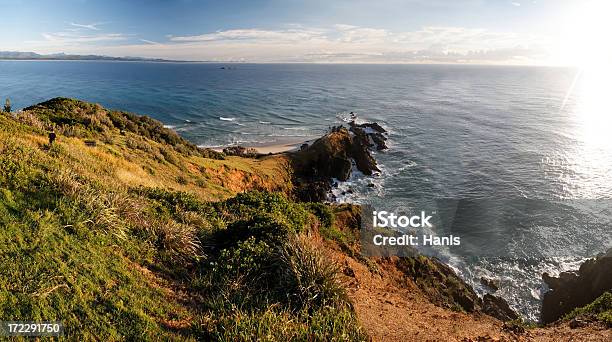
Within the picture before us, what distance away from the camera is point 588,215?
35.6 m

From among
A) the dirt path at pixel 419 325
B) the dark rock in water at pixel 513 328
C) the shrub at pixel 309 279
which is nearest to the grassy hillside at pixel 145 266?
the shrub at pixel 309 279

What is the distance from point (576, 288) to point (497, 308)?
702 cm

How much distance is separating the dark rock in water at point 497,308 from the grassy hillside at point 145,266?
18.7 metres

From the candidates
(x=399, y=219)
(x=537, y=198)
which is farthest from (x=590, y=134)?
(x=399, y=219)

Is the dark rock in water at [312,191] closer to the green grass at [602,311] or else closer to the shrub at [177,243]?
the green grass at [602,311]

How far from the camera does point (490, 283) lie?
25.6m

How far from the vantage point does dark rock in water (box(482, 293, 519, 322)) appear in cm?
2211

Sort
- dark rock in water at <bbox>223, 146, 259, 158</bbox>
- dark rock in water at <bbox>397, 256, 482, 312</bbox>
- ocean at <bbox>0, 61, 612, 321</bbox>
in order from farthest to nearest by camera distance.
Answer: dark rock in water at <bbox>223, 146, 259, 158</bbox> < ocean at <bbox>0, 61, 612, 321</bbox> < dark rock in water at <bbox>397, 256, 482, 312</bbox>

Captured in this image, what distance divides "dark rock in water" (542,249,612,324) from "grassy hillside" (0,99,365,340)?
23.0 metres

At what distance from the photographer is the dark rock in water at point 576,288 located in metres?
23.1

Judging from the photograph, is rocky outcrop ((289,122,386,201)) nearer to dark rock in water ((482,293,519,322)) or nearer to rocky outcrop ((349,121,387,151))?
rocky outcrop ((349,121,387,151))

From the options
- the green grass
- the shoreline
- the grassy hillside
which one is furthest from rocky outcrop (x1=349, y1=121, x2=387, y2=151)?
the grassy hillside

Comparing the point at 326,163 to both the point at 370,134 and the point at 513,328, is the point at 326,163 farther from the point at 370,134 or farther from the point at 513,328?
the point at 513,328

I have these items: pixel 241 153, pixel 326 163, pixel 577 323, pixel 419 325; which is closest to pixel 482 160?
pixel 326 163
